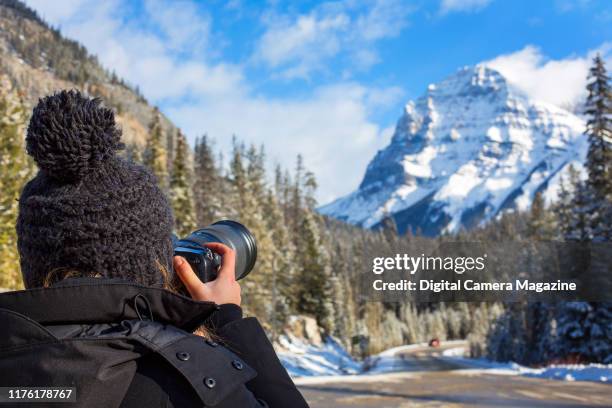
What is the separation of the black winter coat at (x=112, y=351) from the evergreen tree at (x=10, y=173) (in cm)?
1879

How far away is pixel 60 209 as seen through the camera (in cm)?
148

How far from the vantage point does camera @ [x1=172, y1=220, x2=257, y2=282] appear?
5.98ft

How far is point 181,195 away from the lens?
1163 inches

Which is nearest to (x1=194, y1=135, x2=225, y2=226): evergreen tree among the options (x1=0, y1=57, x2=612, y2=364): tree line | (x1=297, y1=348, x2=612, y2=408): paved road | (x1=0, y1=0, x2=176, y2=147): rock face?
(x1=0, y1=57, x2=612, y2=364): tree line

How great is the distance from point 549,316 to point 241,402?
31747 millimetres

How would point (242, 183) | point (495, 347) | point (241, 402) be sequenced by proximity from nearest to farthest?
point (241, 402)
point (242, 183)
point (495, 347)

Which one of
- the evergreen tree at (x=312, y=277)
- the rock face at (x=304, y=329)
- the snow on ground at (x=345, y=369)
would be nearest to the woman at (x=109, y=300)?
the snow on ground at (x=345, y=369)

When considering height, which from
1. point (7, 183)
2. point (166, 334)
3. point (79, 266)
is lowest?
point (166, 334)

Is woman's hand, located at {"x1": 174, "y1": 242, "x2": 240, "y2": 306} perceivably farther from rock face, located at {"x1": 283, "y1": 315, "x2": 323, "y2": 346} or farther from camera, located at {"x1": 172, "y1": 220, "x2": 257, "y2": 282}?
rock face, located at {"x1": 283, "y1": 315, "x2": 323, "y2": 346}

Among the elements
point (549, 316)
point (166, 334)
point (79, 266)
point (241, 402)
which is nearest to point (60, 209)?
point (79, 266)

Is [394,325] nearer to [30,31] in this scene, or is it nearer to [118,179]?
[118,179]

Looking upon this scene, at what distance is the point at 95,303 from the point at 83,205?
297 millimetres

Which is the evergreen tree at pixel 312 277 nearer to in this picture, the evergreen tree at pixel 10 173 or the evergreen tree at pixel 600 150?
the evergreen tree at pixel 600 150

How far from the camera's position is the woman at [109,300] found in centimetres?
124
